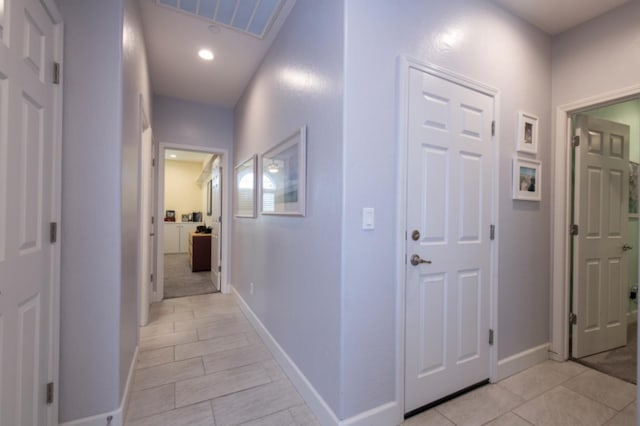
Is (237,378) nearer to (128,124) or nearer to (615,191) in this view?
(128,124)

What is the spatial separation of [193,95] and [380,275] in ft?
11.5

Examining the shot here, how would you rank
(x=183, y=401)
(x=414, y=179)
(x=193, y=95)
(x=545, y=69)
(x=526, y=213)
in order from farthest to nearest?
(x=193, y=95) < (x=545, y=69) < (x=526, y=213) < (x=183, y=401) < (x=414, y=179)

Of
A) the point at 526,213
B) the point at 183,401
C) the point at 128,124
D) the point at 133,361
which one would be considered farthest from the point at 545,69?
the point at 133,361

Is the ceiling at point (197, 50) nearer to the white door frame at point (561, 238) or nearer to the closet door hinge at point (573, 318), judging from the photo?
the white door frame at point (561, 238)

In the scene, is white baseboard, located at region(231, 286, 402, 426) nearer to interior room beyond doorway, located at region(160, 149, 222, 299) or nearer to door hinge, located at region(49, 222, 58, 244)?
door hinge, located at region(49, 222, 58, 244)

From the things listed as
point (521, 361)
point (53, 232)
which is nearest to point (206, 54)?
point (53, 232)

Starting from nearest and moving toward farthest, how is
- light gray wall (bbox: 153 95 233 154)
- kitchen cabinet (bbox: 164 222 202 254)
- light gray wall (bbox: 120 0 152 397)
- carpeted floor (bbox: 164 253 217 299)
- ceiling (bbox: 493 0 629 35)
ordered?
light gray wall (bbox: 120 0 152 397)
ceiling (bbox: 493 0 629 35)
light gray wall (bbox: 153 95 233 154)
carpeted floor (bbox: 164 253 217 299)
kitchen cabinet (bbox: 164 222 202 254)

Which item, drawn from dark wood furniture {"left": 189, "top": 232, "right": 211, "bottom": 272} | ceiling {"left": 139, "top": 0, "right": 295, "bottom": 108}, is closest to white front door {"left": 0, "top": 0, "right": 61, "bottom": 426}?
ceiling {"left": 139, "top": 0, "right": 295, "bottom": 108}

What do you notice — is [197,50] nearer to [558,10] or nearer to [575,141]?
[558,10]

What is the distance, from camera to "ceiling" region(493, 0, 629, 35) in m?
1.99

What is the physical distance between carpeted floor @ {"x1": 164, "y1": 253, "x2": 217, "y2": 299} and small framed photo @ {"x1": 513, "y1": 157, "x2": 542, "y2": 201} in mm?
4030

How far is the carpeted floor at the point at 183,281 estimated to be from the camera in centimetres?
416

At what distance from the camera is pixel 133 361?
6.64 feet

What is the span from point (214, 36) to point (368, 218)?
2.21m
